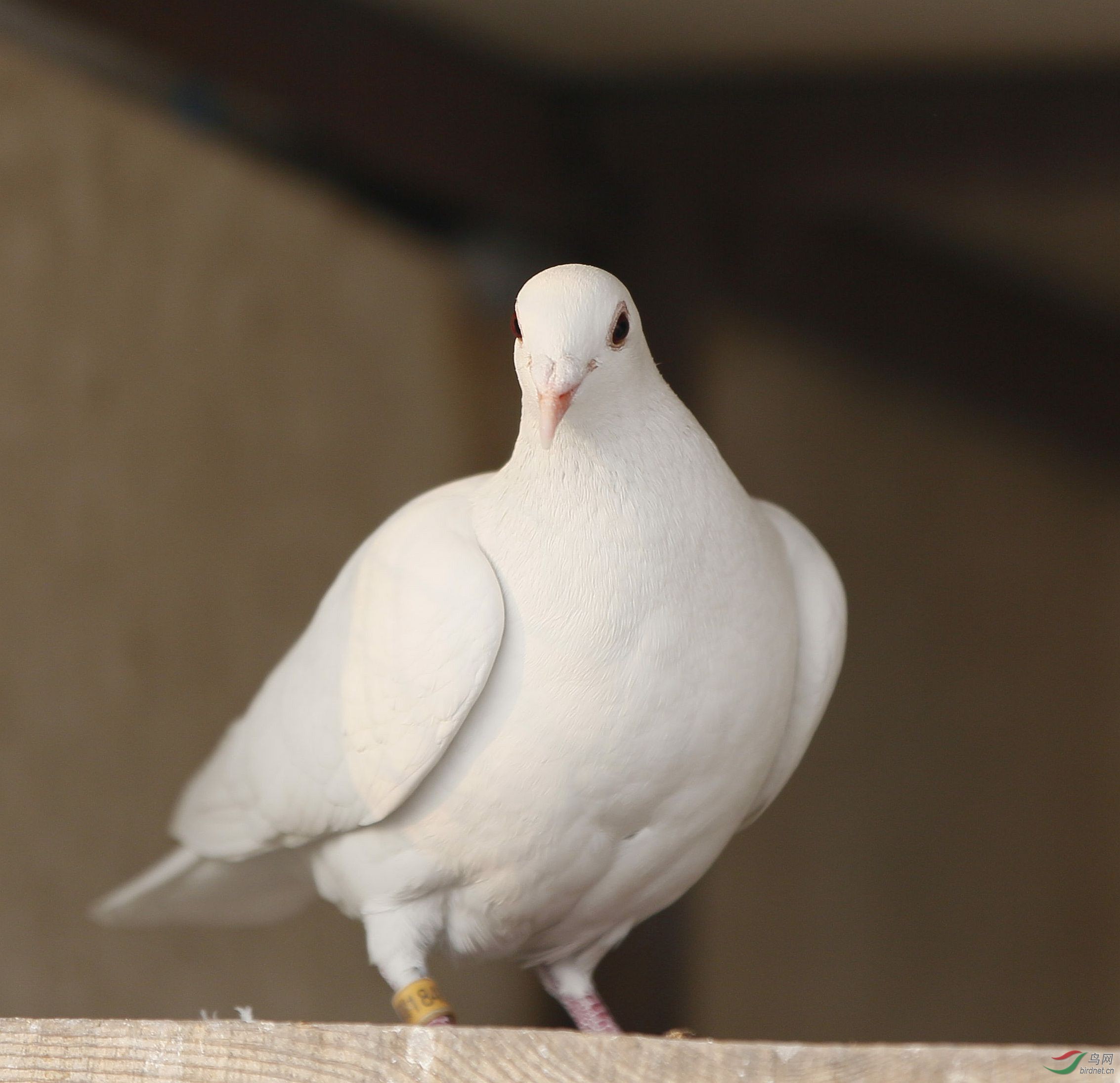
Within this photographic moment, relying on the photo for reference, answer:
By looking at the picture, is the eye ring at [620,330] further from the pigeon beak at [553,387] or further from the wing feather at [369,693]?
the wing feather at [369,693]

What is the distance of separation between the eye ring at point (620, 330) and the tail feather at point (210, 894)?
1.04m

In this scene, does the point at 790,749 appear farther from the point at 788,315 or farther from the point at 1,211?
the point at 788,315

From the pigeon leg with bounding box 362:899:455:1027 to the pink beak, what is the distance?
0.72 metres

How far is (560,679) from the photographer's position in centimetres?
184

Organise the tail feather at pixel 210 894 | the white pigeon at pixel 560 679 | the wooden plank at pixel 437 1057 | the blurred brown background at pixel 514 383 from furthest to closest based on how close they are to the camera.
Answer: the blurred brown background at pixel 514 383 < the tail feather at pixel 210 894 < the white pigeon at pixel 560 679 < the wooden plank at pixel 437 1057

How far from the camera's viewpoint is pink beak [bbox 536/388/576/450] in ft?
5.55

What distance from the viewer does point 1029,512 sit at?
6539 mm

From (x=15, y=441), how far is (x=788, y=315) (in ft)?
9.41

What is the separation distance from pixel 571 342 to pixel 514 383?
2.86 m

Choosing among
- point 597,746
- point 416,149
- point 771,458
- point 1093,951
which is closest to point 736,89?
point 416,149

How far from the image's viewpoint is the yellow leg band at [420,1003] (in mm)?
1982

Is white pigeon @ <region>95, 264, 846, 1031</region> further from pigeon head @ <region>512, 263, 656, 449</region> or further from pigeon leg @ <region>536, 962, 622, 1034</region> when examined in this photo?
pigeon leg @ <region>536, 962, 622, 1034</region>

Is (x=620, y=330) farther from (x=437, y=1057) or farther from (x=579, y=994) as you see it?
(x=579, y=994)

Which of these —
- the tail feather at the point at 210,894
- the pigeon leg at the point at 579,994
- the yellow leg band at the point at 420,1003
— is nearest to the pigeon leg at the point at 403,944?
the yellow leg band at the point at 420,1003
